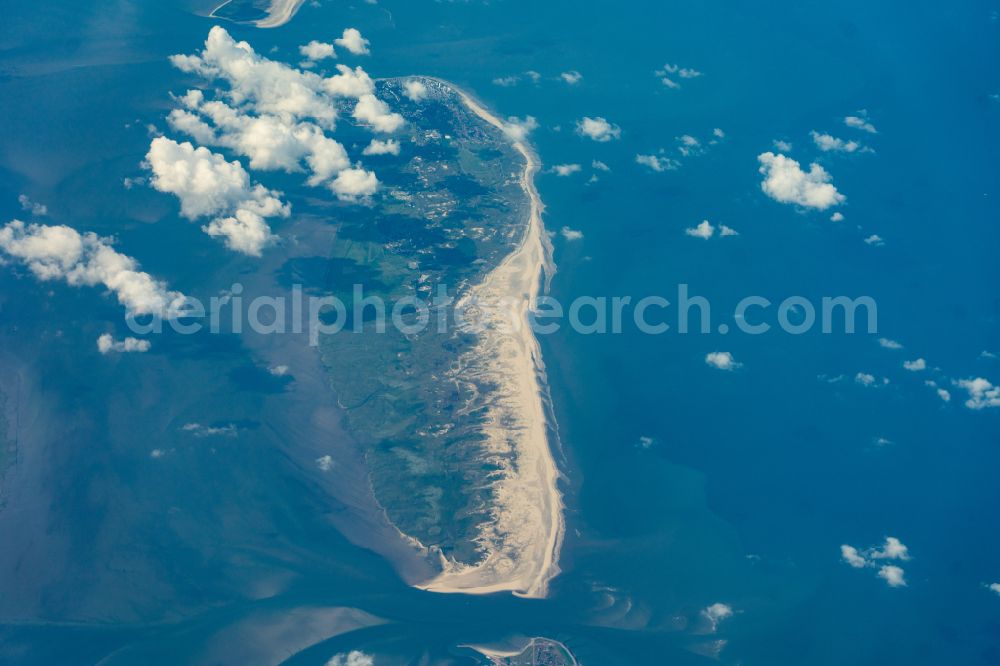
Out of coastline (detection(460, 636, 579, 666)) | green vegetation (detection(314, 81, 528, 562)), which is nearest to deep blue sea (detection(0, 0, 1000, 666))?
coastline (detection(460, 636, 579, 666))

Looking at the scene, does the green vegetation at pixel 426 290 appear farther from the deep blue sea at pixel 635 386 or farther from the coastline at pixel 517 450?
the deep blue sea at pixel 635 386

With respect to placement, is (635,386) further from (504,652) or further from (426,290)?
(504,652)

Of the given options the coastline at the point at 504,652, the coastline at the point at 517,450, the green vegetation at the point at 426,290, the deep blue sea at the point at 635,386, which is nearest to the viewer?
the coastline at the point at 504,652

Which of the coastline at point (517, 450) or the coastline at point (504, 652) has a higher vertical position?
the coastline at point (517, 450)

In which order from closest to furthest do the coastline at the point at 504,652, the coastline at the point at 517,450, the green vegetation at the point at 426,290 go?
the coastline at the point at 504,652 < the coastline at the point at 517,450 < the green vegetation at the point at 426,290

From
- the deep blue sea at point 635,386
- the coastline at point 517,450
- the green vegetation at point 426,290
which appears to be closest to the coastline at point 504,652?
the deep blue sea at point 635,386

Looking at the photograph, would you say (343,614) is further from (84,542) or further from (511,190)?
(511,190)

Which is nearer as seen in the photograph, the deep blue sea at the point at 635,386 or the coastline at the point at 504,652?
the coastline at the point at 504,652

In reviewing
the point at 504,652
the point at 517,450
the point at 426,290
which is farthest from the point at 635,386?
the point at 504,652
